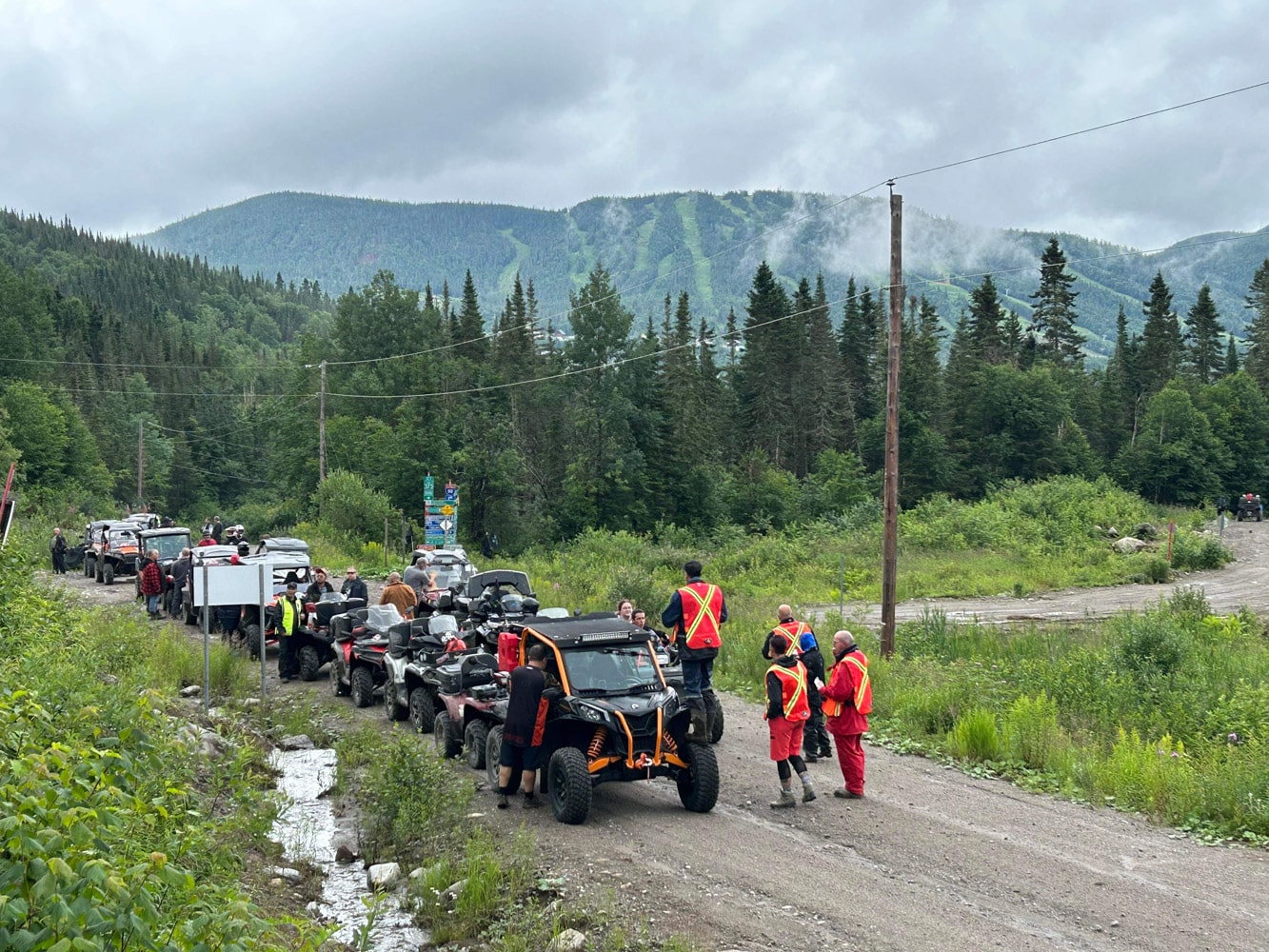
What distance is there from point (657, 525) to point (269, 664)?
3128cm

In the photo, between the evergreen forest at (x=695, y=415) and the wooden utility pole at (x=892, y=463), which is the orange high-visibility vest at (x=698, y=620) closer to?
the wooden utility pole at (x=892, y=463)

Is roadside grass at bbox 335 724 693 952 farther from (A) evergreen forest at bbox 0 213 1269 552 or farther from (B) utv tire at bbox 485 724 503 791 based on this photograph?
(A) evergreen forest at bbox 0 213 1269 552

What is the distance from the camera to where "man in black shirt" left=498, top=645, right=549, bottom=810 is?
11.2m

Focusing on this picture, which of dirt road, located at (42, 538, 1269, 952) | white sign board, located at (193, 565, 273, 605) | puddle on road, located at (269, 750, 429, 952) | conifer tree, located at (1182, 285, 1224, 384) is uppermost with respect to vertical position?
conifer tree, located at (1182, 285, 1224, 384)

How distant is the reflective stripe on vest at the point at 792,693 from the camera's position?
11.4 metres

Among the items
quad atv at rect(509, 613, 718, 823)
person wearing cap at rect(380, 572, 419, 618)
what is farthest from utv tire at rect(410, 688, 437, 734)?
person wearing cap at rect(380, 572, 419, 618)

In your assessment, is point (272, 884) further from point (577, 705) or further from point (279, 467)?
point (279, 467)

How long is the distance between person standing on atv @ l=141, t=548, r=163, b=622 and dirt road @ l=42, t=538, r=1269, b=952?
59.4ft

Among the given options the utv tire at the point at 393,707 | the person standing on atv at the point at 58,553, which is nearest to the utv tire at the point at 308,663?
the utv tire at the point at 393,707

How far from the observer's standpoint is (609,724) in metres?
10.9

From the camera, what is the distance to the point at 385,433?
216 ft

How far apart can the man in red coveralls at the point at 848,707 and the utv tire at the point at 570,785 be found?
112 inches

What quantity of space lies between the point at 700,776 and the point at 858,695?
77.3 inches

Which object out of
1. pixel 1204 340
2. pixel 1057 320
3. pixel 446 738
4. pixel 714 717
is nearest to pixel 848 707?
pixel 714 717
